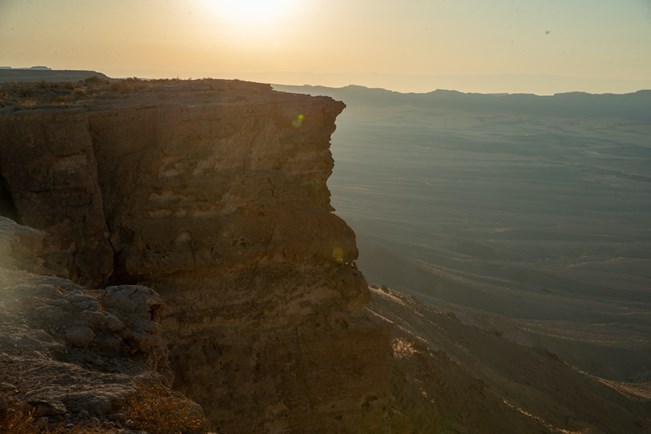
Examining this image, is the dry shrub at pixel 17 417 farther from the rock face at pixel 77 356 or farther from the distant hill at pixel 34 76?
the distant hill at pixel 34 76

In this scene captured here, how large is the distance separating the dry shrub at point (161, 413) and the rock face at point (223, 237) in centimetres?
539

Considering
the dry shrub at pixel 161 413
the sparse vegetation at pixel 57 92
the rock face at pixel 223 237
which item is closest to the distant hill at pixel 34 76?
the sparse vegetation at pixel 57 92

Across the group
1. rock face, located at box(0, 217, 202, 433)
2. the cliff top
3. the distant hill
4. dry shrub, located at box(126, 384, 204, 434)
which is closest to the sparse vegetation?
the cliff top

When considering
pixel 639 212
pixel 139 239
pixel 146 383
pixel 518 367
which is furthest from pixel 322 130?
pixel 639 212

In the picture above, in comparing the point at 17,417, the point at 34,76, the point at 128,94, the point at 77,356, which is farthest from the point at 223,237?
the point at 34,76

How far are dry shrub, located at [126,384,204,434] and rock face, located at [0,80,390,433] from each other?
5.39 meters

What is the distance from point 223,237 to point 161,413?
20.8 ft

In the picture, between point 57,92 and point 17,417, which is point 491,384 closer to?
point 57,92

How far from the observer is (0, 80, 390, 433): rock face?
9852 millimetres

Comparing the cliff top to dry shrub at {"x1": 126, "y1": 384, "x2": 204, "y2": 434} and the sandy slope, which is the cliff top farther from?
dry shrub at {"x1": 126, "y1": 384, "x2": 204, "y2": 434}

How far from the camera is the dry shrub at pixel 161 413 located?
426 cm

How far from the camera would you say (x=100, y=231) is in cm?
1009

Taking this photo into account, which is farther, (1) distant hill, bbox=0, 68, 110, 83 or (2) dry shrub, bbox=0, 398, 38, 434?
(1) distant hill, bbox=0, 68, 110, 83

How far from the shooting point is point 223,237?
10.6 metres
